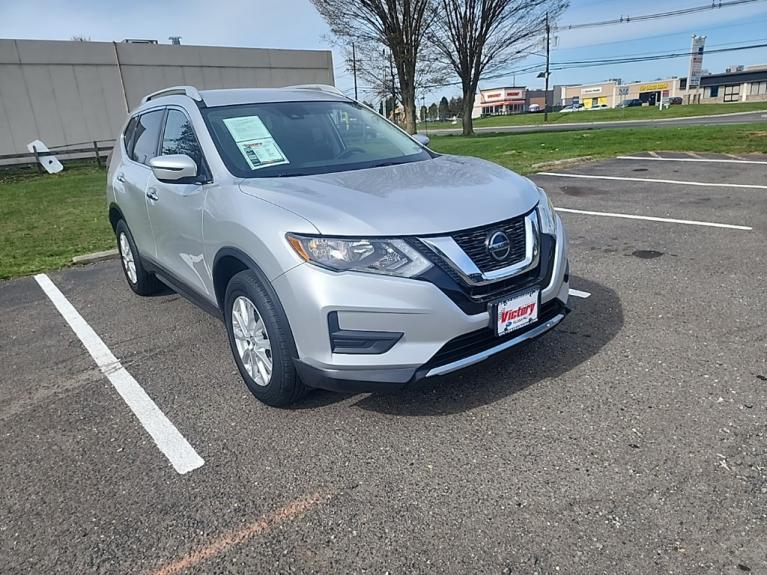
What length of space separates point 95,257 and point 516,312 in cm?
594

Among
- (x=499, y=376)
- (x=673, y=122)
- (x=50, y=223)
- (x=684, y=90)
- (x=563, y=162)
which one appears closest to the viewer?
(x=499, y=376)

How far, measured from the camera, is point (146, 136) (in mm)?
4621

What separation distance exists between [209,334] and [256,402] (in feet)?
4.11

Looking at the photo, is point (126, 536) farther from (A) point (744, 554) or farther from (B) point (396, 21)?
(B) point (396, 21)

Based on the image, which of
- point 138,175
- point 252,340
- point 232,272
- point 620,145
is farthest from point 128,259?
point 620,145

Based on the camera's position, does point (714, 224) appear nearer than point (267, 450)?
No

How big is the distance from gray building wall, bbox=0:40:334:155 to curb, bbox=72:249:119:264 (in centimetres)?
1964

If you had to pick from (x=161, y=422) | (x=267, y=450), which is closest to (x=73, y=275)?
(x=161, y=422)

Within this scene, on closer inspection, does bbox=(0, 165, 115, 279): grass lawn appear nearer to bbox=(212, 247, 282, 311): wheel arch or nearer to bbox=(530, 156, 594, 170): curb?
bbox=(212, 247, 282, 311): wheel arch

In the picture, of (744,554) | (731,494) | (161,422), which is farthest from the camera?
(161,422)

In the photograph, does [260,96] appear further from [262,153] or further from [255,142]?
[262,153]

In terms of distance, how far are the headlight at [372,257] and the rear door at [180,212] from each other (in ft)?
3.94

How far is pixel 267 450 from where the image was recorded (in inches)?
110

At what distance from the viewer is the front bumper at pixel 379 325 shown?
255 centimetres
